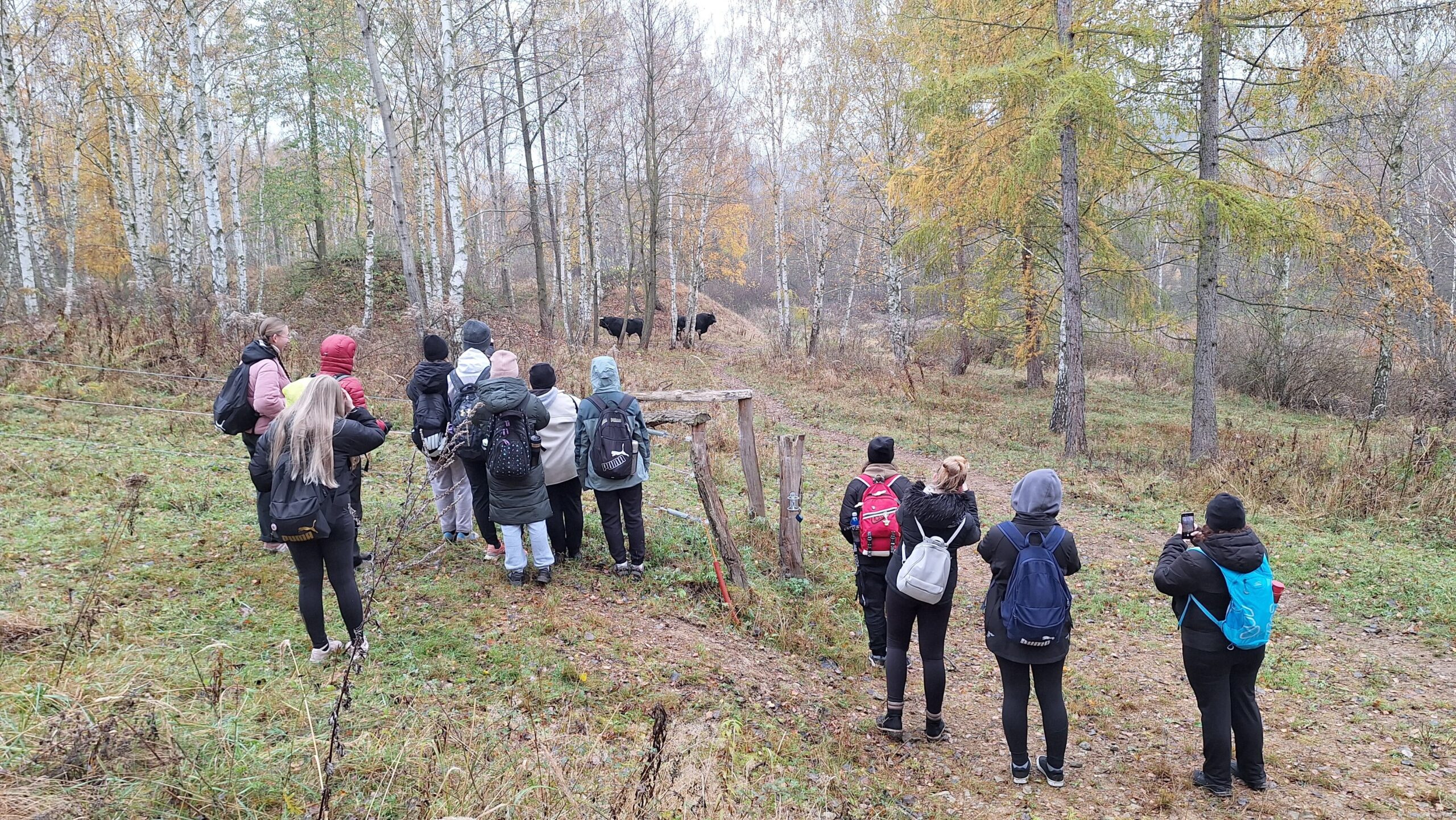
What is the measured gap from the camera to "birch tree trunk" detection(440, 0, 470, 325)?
1165 cm

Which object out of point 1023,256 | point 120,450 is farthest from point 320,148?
point 1023,256

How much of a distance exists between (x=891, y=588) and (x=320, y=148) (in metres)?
24.0

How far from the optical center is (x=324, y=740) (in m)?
2.96

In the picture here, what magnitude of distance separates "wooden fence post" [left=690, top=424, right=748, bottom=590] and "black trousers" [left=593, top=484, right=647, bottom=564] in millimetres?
538

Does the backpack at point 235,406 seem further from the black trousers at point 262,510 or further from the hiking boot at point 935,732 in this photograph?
the hiking boot at point 935,732

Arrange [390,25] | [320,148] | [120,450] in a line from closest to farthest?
[120,450]
[390,25]
[320,148]

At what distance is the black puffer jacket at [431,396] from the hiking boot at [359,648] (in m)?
1.83

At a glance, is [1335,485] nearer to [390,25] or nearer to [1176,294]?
[390,25]

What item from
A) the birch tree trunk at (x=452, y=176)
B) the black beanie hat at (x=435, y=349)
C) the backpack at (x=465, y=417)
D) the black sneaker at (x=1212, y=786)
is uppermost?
the birch tree trunk at (x=452, y=176)

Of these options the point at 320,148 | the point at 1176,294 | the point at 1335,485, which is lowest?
the point at 1335,485

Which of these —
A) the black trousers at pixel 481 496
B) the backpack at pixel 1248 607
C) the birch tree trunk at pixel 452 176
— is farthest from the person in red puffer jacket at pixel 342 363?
the birch tree trunk at pixel 452 176

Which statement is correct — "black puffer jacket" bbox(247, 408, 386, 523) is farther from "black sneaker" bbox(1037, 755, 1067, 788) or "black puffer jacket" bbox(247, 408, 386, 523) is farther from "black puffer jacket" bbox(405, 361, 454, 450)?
"black sneaker" bbox(1037, 755, 1067, 788)

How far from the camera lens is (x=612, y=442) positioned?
5.54m

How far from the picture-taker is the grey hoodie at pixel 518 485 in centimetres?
524
